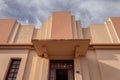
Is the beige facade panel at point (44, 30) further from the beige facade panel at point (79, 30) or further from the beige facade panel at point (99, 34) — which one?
the beige facade panel at point (99, 34)

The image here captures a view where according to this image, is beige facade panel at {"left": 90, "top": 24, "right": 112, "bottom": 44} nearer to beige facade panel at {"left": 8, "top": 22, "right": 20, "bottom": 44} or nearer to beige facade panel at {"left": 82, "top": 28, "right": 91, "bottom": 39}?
beige facade panel at {"left": 82, "top": 28, "right": 91, "bottom": 39}

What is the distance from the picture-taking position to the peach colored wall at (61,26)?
1085 cm

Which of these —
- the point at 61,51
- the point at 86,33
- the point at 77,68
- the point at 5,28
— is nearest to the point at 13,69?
the point at 61,51

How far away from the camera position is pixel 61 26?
11.5 metres

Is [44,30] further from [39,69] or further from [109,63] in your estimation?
[109,63]

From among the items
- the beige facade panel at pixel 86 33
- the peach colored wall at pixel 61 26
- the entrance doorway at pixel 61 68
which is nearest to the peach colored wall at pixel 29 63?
the entrance doorway at pixel 61 68

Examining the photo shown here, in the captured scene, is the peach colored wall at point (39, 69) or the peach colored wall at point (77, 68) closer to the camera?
the peach colored wall at point (77, 68)

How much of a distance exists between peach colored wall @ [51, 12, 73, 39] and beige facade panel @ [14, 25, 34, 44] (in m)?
1.80

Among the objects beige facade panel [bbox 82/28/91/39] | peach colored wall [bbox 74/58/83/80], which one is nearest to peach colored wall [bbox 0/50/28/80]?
peach colored wall [bbox 74/58/83/80]

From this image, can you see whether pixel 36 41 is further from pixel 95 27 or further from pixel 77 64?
pixel 95 27

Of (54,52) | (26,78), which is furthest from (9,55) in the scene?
(54,52)

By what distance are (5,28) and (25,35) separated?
1573 mm

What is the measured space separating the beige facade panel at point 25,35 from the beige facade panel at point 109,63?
4705 millimetres

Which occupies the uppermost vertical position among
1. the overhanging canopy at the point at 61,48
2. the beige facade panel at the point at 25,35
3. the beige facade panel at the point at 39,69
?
the beige facade panel at the point at 25,35
